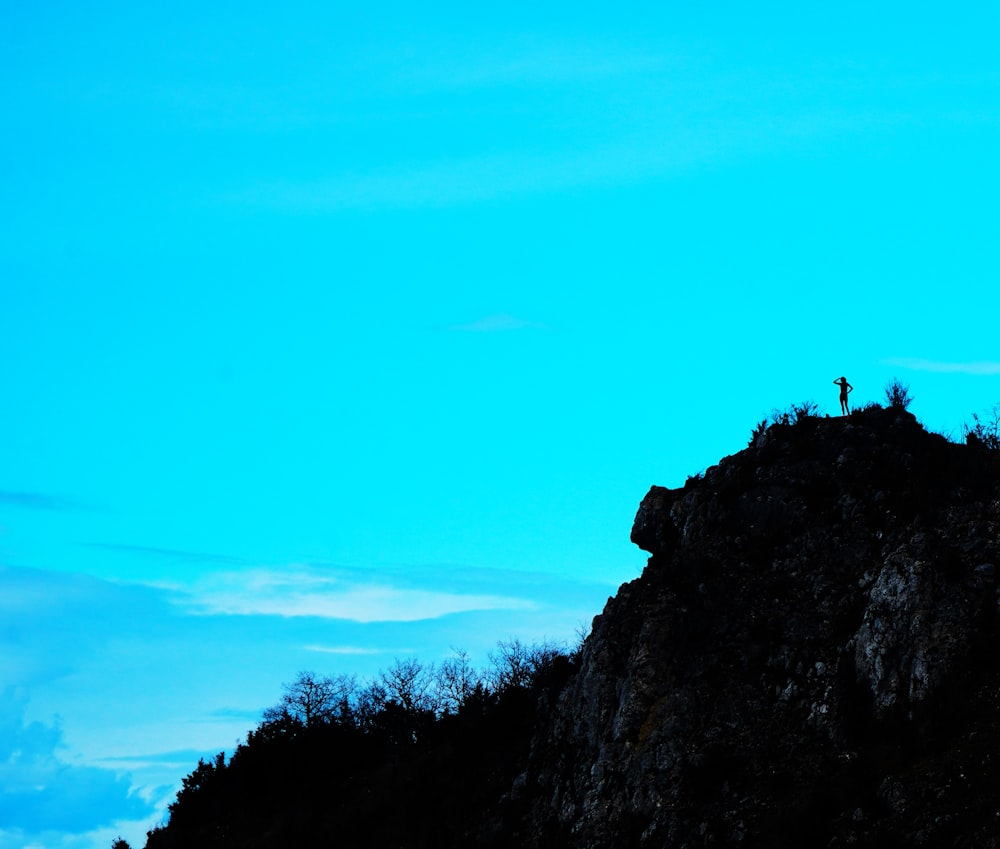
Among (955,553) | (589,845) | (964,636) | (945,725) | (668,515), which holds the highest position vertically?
(668,515)

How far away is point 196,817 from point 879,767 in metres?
60.3

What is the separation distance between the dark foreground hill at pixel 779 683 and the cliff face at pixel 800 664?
85mm

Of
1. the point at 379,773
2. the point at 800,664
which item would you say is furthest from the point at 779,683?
the point at 379,773

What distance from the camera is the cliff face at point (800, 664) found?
144 feet

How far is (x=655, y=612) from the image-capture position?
57.0 metres

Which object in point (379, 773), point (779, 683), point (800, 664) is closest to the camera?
point (800, 664)

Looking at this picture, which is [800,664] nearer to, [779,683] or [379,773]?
[779,683]

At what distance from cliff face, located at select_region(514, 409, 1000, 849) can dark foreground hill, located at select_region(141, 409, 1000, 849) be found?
9 centimetres

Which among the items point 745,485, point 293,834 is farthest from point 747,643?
point 293,834

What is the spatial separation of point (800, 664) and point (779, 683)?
110cm

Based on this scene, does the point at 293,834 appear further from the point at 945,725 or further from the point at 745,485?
the point at 945,725

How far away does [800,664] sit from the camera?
50719 millimetres

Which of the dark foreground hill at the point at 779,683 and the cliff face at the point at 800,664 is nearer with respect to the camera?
the cliff face at the point at 800,664

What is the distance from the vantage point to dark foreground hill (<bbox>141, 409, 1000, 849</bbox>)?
145 ft
